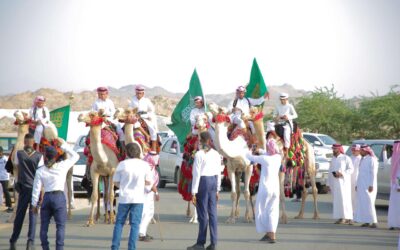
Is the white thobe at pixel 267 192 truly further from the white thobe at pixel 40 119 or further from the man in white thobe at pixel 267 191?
the white thobe at pixel 40 119

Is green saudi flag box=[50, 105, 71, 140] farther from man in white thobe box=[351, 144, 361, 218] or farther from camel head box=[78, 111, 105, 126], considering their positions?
man in white thobe box=[351, 144, 361, 218]

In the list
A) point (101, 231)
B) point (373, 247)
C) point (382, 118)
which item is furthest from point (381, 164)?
point (382, 118)

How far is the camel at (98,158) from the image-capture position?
54.2ft

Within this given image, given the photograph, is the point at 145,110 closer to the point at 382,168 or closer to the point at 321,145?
the point at 382,168

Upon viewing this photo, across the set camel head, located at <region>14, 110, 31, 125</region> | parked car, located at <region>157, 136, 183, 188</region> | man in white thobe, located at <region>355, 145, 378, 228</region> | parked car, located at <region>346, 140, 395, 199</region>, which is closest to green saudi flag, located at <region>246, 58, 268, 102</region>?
parked car, located at <region>346, 140, 395, 199</region>

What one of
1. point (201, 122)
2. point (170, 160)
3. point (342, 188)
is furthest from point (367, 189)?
point (170, 160)

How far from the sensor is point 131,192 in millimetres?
11156

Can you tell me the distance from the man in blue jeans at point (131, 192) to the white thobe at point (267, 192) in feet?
10.1

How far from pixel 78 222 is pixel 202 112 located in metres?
3.73

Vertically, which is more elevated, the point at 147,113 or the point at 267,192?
the point at 147,113

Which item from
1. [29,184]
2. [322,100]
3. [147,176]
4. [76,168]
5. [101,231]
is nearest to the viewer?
[147,176]

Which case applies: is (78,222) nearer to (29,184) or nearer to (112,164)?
(112,164)

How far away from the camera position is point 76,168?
22.9 m

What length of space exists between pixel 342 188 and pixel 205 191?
644cm
